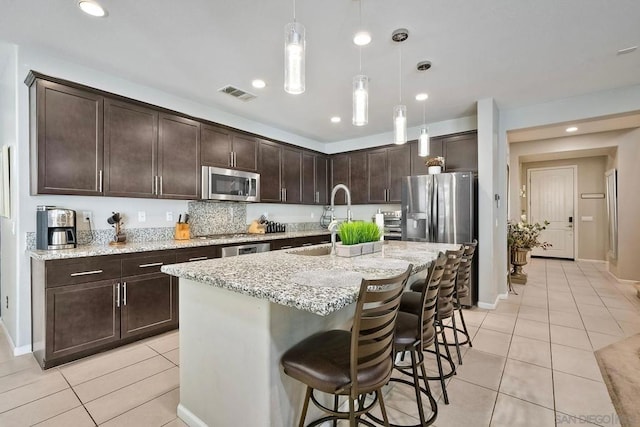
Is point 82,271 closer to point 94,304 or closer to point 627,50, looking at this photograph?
point 94,304

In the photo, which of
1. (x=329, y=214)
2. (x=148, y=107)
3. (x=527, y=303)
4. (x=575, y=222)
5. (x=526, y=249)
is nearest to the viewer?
(x=148, y=107)

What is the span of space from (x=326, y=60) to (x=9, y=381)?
357 cm

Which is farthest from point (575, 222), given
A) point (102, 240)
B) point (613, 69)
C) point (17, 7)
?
point (17, 7)

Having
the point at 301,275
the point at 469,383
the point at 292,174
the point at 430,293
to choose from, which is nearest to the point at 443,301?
the point at 430,293

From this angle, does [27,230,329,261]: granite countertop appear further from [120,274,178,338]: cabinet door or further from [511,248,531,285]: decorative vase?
[511,248,531,285]: decorative vase

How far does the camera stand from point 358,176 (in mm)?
5449

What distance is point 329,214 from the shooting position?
613 cm

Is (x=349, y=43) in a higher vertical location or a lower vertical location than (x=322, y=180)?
higher

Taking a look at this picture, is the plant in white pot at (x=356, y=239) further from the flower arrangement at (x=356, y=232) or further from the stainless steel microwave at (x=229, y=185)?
the stainless steel microwave at (x=229, y=185)

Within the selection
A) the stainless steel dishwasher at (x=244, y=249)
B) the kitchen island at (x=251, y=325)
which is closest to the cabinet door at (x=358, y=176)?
the stainless steel dishwasher at (x=244, y=249)

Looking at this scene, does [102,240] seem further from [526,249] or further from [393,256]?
[526,249]

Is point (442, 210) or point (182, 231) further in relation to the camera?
point (442, 210)

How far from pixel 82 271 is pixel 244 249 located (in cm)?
157

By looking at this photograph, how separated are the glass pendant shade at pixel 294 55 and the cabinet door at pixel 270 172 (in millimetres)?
2941
